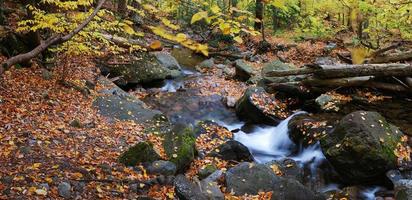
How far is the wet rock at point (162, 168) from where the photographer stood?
7.52 metres

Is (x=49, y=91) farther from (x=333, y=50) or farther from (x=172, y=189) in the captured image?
(x=333, y=50)

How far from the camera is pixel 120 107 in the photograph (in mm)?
10789

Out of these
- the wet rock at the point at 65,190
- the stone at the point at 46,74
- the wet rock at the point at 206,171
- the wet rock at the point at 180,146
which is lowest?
the wet rock at the point at 206,171

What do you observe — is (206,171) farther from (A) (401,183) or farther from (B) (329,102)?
(B) (329,102)

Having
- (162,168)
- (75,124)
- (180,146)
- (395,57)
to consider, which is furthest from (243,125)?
(75,124)

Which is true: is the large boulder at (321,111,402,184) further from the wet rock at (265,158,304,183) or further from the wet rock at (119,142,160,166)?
the wet rock at (119,142,160,166)

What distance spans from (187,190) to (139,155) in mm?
1522

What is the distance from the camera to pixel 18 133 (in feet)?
24.4

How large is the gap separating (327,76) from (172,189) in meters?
7.18

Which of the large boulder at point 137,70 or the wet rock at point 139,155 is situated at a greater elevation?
the wet rock at point 139,155

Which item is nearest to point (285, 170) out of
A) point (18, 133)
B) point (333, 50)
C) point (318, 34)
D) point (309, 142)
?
point (309, 142)

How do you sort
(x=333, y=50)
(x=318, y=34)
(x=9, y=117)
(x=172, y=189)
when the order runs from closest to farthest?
(x=172, y=189)
(x=9, y=117)
(x=333, y=50)
(x=318, y=34)

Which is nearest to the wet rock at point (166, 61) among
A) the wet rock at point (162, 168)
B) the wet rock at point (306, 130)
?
the wet rock at point (306, 130)

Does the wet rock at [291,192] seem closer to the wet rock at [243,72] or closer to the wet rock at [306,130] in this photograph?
the wet rock at [306,130]
